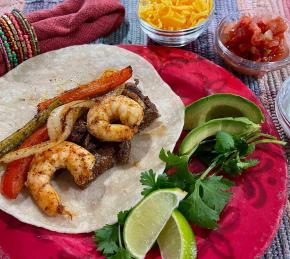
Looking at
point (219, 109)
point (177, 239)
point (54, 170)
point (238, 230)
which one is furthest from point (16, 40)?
point (238, 230)

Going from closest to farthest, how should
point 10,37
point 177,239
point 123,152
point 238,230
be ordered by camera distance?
point 177,239, point 238,230, point 123,152, point 10,37

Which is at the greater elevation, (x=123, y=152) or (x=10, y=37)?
(x=10, y=37)

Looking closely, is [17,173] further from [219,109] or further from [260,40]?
Result: [260,40]

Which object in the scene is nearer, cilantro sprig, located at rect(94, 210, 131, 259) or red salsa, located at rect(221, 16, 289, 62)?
cilantro sprig, located at rect(94, 210, 131, 259)

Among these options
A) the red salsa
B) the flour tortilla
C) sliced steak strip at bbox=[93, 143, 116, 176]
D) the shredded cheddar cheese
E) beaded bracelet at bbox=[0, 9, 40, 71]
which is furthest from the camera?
the shredded cheddar cheese

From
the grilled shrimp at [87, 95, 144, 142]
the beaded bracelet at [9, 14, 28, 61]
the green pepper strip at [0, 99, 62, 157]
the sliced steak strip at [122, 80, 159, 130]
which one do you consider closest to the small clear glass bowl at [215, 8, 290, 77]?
the sliced steak strip at [122, 80, 159, 130]

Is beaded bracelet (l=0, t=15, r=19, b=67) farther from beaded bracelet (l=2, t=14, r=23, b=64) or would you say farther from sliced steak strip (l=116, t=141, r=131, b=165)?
sliced steak strip (l=116, t=141, r=131, b=165)

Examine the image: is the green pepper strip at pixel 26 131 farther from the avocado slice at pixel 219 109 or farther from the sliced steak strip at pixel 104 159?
the avocado slice at pixel 219 109

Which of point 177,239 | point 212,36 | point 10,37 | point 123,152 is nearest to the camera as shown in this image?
point 177,239

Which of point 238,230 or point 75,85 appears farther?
point 75,85
